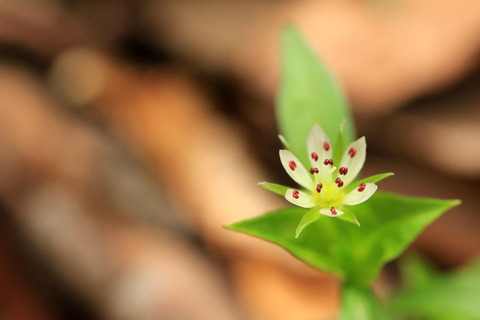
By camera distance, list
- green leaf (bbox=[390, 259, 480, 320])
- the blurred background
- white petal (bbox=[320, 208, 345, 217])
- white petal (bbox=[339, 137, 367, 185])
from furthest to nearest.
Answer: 1. the blurred background
2. green leaf (bbox=[390, 259, 480, 320])
3. white petal (bbox=[339, 137, 367, 185])
4. white petal (bbox=[320, 208, 345, 217])

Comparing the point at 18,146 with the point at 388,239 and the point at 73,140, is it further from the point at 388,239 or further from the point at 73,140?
the point at 388,239

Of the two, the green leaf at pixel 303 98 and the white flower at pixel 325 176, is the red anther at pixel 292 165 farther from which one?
the green leaf at pixel 303 98

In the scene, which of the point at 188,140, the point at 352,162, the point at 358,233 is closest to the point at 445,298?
the point at 358,233

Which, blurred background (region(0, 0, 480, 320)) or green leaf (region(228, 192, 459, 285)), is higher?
blurred background (region(0, 0, 480, 320))

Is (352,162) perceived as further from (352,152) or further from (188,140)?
(188,140)

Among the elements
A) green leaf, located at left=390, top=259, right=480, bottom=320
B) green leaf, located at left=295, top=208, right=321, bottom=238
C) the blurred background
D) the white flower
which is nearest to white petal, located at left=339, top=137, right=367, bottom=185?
the white flower

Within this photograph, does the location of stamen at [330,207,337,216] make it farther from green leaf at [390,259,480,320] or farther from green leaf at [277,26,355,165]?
green leaf at [390,259,480,320]

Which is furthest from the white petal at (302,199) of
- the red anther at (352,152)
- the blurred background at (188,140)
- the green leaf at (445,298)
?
the blurred background at (188,140)
